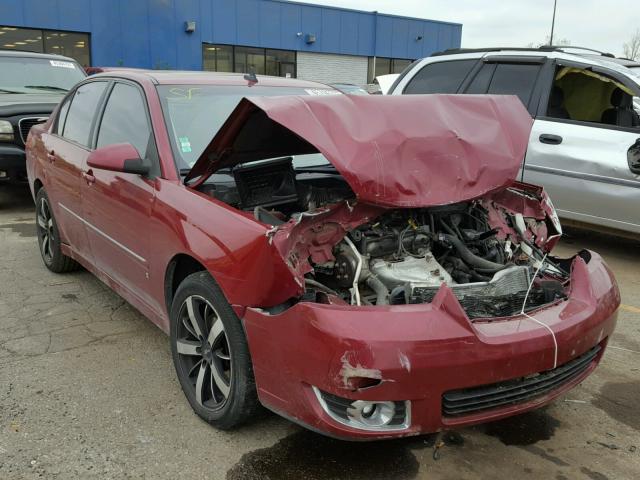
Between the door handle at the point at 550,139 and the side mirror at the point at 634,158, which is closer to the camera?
the side mirror at the point at 634,158

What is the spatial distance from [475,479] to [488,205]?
143 cm

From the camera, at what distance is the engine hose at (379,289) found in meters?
2.52

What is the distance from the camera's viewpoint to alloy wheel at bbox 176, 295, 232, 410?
273 cm

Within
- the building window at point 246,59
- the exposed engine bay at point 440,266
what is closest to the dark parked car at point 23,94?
the exposed engine bay at point 440,266

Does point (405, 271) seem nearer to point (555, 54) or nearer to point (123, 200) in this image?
point (123, 200)

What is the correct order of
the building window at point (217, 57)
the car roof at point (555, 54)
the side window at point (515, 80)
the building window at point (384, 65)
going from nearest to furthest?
the car roof at point (555, 54), the side window at point (515, 80), the building window at point (217, 57), the building window at point (384, 65)

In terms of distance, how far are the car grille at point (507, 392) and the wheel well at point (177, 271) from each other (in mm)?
1332

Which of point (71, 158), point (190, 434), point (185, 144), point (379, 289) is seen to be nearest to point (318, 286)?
point (379, 289)

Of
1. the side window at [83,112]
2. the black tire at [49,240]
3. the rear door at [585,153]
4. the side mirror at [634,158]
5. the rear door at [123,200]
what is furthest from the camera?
the rear door at [585,153]

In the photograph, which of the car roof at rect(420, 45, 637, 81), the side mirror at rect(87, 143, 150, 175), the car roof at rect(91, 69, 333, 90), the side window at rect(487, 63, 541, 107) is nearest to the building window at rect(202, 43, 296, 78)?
the car roof at rect(420, 45, 637, 81)

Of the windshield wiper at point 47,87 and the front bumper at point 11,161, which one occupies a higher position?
the windshield wiper at point 47,87

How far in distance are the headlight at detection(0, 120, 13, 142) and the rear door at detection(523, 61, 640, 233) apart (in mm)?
6080

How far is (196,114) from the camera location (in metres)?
3.52

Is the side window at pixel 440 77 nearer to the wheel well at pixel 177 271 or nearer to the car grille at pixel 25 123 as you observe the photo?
the wheel well at pixel 177 271
